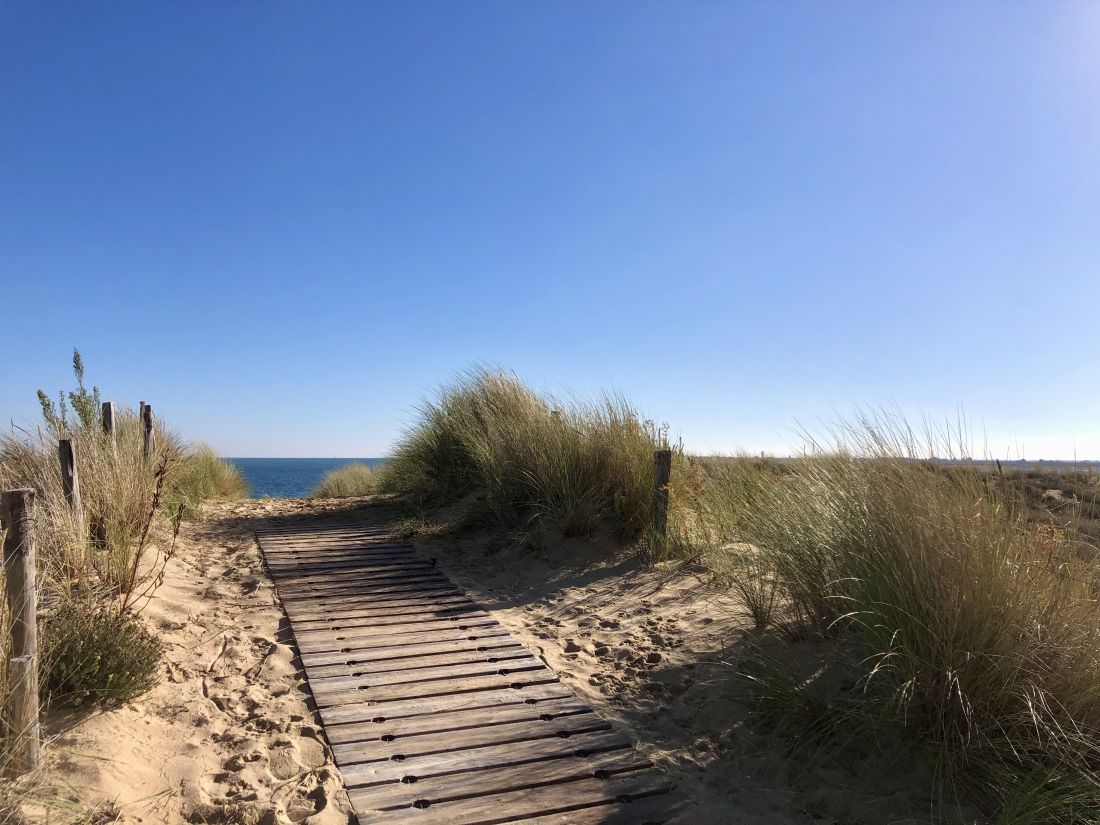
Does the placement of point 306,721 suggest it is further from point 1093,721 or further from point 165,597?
point 1093,721

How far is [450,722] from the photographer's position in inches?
141

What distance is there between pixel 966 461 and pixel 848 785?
1764 mm

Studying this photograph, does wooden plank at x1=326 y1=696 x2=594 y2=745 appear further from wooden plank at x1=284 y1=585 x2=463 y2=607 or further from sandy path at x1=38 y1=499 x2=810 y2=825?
wooden plank at x1=284 y1=585 x2=463 y2=607

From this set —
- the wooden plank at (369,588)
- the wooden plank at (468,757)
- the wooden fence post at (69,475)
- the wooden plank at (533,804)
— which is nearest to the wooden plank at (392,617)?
the wooden plank at (369,588)

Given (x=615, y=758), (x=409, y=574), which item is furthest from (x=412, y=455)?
(x=615, y=758)

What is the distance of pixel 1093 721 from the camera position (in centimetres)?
265

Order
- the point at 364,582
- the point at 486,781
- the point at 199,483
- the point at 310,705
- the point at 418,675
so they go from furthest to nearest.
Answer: the point at 199,483 → the point at 364,582 → the point at 418,675 → the point at 310,705 → the point at 486,781

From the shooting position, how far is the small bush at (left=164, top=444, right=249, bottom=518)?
7.84 m

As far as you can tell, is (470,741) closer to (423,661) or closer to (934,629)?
(423,661)

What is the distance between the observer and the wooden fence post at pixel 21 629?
2615mm

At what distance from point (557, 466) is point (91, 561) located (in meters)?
4.15

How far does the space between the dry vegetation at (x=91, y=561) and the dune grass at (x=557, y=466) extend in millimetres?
3408

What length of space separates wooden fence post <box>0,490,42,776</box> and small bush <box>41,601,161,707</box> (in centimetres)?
30

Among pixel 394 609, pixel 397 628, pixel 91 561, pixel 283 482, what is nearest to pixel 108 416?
pixel 91 561
